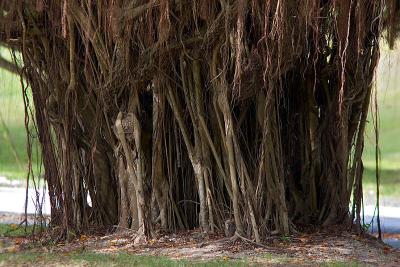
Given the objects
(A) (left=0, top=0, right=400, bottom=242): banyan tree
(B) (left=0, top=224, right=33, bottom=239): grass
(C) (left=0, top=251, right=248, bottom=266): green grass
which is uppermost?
(A) (left=0, top=0, right=400, bottom=242): banyan tree

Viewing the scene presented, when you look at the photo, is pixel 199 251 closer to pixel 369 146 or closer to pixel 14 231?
pixel 14 231

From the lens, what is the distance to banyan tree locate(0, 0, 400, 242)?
8.32 meters

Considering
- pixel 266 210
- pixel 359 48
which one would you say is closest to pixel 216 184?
pixel 266 210

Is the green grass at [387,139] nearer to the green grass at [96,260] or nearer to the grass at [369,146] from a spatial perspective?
the grass at [369,146]

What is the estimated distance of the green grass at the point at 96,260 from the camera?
25.0 ft

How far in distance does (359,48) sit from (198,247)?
2.64 metres

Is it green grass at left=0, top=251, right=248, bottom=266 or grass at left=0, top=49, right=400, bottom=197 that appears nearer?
green grass at left=0, top=251, right=248, bottom=266

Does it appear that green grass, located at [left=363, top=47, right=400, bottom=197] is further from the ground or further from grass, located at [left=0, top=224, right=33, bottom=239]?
grass, located at [left=0, top=224, right=33, bottom=239]

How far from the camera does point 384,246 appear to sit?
30.9ft

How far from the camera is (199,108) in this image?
899 cm

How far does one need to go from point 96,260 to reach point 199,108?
7.02 feet

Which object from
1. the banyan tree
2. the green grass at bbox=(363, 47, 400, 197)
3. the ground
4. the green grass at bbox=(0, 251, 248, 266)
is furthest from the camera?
the green grass at bbox=(363, 47, 400, 197)

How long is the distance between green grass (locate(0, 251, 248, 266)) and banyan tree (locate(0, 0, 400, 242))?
3.38 feet

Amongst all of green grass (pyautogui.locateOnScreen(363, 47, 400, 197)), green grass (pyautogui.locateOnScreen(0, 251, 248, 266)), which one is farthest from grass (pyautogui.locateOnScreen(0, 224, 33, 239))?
green grass (pyautogui.locateOnScreen(363, 47, 400, 197))
